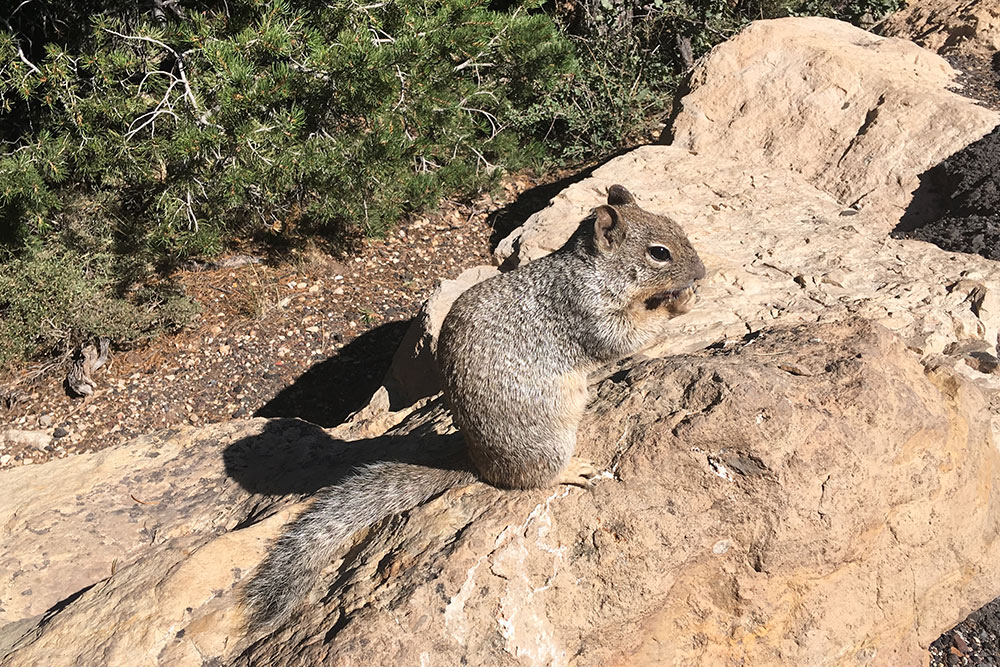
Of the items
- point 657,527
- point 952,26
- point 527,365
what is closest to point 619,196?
point 527,365

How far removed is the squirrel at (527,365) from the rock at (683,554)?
14 cm

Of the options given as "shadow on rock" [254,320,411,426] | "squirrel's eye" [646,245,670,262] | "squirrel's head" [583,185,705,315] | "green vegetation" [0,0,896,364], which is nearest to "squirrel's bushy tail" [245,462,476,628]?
"squirrel's head" [583,185,705,315]

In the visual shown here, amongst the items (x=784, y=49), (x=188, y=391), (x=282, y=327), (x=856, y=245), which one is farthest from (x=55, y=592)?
(x=784, y=49)

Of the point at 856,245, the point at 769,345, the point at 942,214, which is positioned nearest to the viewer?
the point at 769,345

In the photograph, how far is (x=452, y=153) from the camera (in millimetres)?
8617

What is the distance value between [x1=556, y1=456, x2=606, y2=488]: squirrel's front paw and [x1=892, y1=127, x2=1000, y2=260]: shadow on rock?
154 inches

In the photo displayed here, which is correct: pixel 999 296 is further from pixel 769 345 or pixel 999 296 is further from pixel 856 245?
pixel 769 345

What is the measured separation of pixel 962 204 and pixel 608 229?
4.03 metres

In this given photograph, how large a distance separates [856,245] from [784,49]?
310 cm

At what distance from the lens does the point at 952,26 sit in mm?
8602

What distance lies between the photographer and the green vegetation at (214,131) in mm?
6598

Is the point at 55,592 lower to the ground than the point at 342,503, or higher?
lower

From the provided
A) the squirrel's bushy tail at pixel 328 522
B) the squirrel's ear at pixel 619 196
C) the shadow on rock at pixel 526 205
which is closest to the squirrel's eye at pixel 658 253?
the squirrel's ear at pixel 619 196

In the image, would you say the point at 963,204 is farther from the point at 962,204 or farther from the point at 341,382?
the point at 341,382
